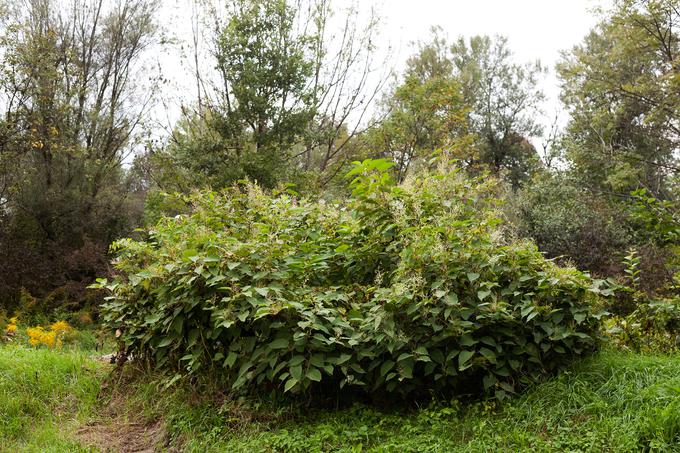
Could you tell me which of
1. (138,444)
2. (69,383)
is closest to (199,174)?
(69,383)

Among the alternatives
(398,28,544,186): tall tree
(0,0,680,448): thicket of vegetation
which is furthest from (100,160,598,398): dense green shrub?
(398,28,544,186): tall tree

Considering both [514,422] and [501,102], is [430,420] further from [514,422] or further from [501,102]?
[501,102]

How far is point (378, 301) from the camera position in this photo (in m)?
3.40

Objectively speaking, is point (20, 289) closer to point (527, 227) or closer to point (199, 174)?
point (199, 174)

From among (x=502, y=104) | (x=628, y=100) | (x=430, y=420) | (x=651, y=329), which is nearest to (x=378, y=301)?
(x=430, y=420)

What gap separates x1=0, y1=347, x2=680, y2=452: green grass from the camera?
2.73 metres

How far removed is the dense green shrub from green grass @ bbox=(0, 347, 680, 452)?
0.62ft

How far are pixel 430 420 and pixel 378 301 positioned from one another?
2.49ft

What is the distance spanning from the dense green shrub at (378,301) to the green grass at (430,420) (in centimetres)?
19

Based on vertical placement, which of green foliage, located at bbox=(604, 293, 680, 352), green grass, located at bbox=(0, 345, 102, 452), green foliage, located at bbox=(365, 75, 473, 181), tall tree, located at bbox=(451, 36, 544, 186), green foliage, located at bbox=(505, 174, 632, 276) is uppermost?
tall tree, located at bbox=(451, 36, 544, 186)

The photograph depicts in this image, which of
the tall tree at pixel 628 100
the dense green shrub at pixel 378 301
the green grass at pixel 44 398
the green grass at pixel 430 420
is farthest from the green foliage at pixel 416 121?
the green grass at pixel 430 420

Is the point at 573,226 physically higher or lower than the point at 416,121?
lower

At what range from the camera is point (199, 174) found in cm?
995

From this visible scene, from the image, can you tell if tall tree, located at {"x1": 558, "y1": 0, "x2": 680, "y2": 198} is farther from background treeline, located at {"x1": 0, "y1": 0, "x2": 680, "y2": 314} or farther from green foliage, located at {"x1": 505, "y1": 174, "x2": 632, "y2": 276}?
green foliage, located at {"x1": 505, "y1": 174, "x2": 632, "y2": 276}
